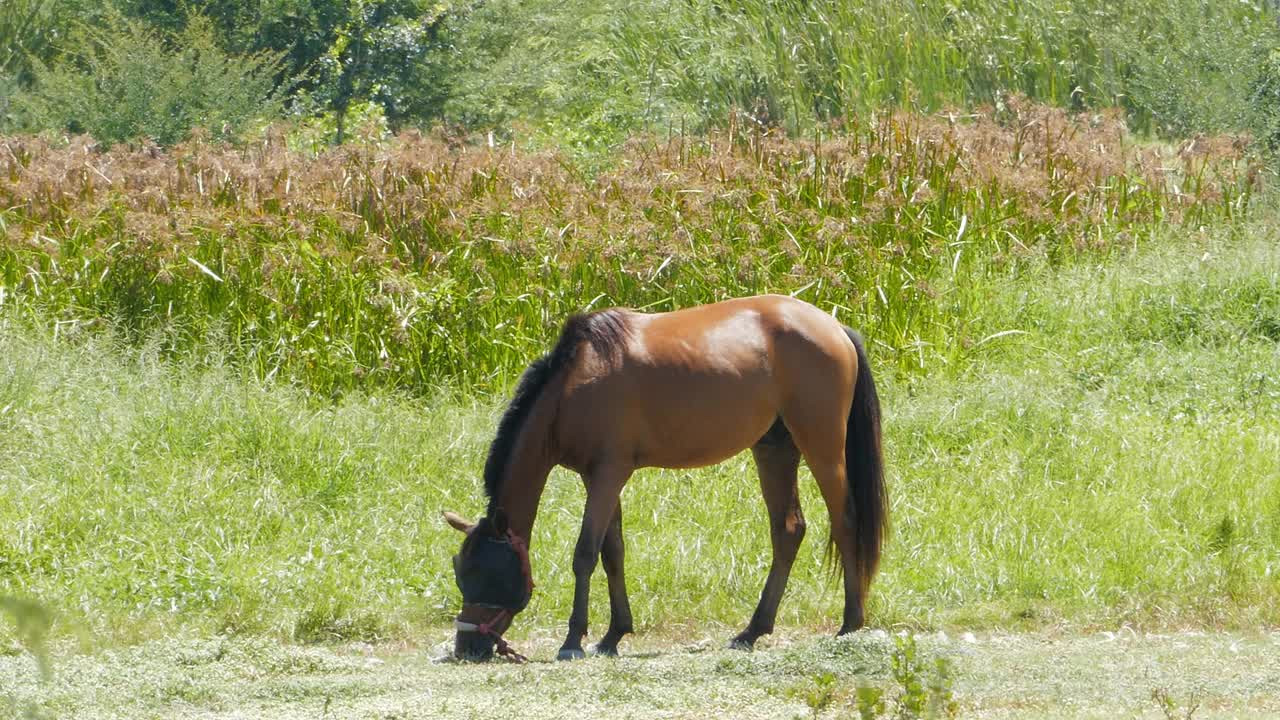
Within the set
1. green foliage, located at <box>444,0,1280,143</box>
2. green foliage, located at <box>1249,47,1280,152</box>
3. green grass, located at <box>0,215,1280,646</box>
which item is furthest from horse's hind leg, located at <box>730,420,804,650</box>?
green foliage, located at <box>1249,47,1280,152</box>

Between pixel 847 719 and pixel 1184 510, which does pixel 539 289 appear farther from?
pixel 847 719

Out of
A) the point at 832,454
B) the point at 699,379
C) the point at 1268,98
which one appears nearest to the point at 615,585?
the point at 699,379

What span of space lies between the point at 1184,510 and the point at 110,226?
758 centimetres

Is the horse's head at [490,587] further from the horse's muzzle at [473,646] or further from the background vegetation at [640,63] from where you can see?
the background vegetation at [640,63]

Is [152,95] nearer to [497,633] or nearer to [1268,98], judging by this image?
[1268,98]

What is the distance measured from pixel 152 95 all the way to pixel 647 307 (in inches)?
350

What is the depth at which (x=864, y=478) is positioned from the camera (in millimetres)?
6812

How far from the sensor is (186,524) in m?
7.84

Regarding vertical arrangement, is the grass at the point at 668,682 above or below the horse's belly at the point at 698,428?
below

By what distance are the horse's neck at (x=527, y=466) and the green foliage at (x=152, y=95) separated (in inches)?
444

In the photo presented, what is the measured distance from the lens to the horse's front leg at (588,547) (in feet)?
20.3

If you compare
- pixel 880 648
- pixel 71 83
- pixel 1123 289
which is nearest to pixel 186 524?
pixel 880 648

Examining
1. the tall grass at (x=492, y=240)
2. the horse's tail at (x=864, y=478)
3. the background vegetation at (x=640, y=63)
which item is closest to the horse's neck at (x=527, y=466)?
the horse's tail at (x=864, y=478)

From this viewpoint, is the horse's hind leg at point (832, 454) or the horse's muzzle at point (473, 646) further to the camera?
the horse's hind leg at point (832, 454)
